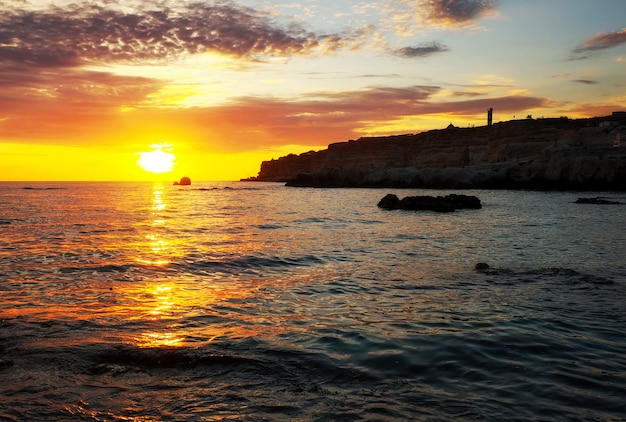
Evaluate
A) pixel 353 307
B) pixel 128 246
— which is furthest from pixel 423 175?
pixel 353 307

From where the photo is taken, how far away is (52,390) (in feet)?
19.1

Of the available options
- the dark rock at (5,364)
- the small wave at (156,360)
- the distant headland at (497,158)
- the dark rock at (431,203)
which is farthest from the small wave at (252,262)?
the distant headland at (497,158)

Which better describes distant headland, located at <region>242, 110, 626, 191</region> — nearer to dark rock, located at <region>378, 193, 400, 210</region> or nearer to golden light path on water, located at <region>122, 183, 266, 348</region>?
dark rock, located at <region>378, 193, 400, 210</region>

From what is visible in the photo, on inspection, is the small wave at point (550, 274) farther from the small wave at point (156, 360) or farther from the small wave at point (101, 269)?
the small wave at point (101, 269)

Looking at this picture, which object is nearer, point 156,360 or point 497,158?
point 156,360

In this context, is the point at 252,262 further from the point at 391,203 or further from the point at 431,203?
the point at 391,203

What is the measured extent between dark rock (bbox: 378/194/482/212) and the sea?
21.2 meters

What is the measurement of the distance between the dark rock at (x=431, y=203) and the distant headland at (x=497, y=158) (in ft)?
144

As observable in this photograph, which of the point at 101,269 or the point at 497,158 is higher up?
the point at 497,158

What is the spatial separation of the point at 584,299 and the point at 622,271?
449cm

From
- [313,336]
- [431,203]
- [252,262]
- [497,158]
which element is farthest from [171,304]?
[497,158]

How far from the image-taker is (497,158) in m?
109

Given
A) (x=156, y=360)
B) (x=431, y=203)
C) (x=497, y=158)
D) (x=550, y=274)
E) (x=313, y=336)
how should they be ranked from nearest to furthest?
(x=156, y=360) → (x=313, y=336) → (x=550, y=274) → (x=431, y=203) → (x=497, y=158)

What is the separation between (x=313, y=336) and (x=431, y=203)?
33.4m
